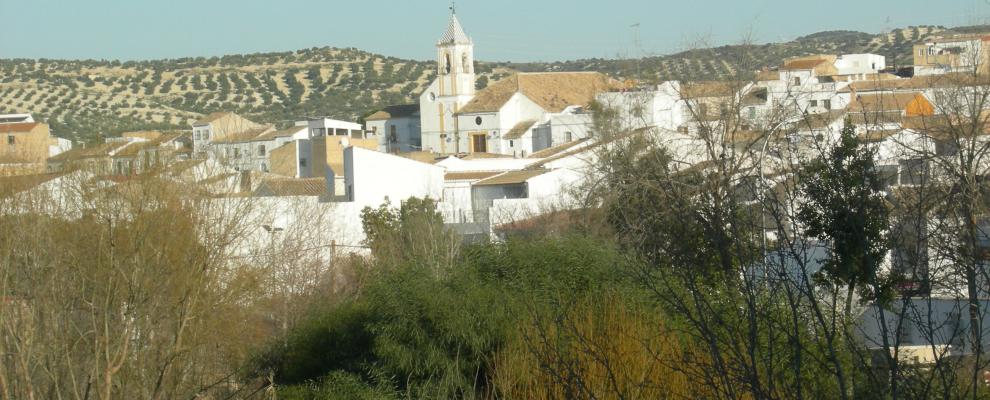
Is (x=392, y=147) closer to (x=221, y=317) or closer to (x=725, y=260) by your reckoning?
(x=221, y=317)

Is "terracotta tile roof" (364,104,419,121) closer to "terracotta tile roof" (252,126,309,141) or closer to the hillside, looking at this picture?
"terracotta tile roof" (252,126,309,141)

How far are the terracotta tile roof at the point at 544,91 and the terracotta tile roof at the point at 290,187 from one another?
23068 mm

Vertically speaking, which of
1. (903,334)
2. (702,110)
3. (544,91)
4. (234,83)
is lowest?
(903,334)

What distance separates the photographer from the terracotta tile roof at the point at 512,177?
118ft

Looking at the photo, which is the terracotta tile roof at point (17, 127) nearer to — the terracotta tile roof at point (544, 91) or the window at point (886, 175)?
the terracotta tile roof at point (544, 91)

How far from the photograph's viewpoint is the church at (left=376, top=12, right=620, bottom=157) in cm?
5825

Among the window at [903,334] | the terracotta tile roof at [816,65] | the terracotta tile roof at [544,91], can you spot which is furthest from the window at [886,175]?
the terracotta tile roof at [544,91]

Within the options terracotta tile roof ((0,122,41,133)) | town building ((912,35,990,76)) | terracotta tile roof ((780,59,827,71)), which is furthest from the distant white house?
town building ((912,35,990,76))

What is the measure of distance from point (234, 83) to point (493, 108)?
1863 inches

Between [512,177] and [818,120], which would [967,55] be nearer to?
[818,120]

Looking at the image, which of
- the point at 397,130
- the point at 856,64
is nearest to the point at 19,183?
the point at 397,130

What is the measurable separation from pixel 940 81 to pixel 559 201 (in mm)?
10475

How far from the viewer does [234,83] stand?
10281 centimetres

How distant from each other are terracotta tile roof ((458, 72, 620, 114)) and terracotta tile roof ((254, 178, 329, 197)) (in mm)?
23068
